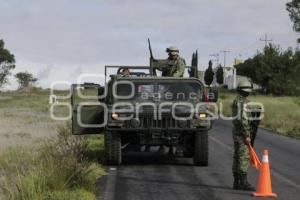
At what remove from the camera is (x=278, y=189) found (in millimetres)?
10898

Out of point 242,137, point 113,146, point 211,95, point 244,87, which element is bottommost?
point 113,146

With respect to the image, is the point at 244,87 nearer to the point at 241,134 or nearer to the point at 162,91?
the point at 241,134

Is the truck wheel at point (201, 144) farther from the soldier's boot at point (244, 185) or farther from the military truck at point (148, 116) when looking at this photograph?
the soldier's boot at point (244, 185)

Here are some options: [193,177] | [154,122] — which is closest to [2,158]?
[154,122]

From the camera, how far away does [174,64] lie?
15180 millimetres

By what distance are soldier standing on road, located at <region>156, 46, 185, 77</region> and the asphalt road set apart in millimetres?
2035

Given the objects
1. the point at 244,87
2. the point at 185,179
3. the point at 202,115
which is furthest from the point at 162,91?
the point at 244,87

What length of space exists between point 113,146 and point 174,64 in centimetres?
272

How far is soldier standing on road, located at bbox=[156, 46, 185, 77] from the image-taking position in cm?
1497

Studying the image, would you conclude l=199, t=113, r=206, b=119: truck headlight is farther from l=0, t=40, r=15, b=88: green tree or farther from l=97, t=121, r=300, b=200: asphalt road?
l=0, t=40, r=15, b=88: green tree

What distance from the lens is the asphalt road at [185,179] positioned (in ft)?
33.6

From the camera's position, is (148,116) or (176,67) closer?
(148,116)

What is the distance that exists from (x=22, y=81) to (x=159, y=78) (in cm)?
13234

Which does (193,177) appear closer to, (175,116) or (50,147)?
(175,116)
